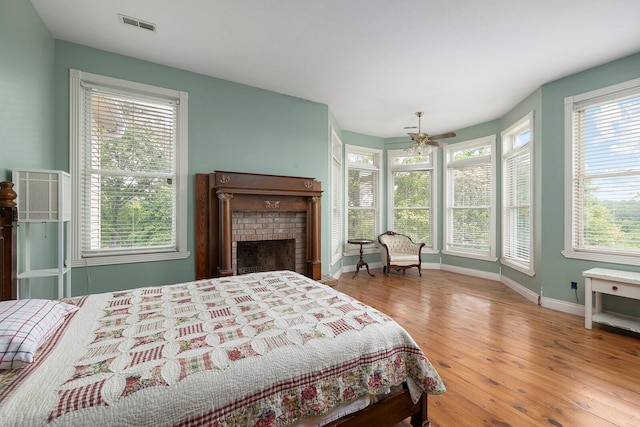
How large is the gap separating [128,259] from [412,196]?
518 centimetres

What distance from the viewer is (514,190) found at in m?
4.55

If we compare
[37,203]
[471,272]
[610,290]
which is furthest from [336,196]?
[37,203]

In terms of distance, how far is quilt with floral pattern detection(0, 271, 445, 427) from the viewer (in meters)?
0.89

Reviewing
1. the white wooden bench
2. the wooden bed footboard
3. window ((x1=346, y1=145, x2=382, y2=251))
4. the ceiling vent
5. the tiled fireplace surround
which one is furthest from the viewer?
window ((x1=346, y1=145, x2=382, y2=251))

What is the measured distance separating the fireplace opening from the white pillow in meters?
2.46

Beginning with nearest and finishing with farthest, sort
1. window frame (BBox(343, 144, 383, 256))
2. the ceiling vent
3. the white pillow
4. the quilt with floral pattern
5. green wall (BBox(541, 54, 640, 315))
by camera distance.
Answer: the quilt with floral pattern < the white pillow < the ceiling vent < green wall (BBox(541, 54, 640, 315)) < window frame (BBox(343, 144, 383, 256))

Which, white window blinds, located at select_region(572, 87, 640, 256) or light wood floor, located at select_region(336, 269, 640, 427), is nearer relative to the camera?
light wood floor, located at select_region(336, 269, 640, 427)

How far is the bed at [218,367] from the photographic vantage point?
35.3 inches

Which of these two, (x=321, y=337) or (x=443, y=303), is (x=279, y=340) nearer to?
(x=321, y=337)

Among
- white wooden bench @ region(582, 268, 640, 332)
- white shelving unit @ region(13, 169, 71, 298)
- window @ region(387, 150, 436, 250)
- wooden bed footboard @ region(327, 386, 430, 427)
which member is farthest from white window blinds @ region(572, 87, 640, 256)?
white shelving unit @ region(13, 169, 71, 298)

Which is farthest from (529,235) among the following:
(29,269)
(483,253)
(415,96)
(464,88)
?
(29,269)

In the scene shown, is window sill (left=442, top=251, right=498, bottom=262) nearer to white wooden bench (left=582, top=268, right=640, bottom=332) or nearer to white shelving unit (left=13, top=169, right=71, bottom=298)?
white wooden bench (left=582, top=268, right=640, bottom=332)

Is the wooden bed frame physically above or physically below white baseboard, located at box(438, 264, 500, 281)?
above

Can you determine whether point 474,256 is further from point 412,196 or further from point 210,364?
point 210,364
